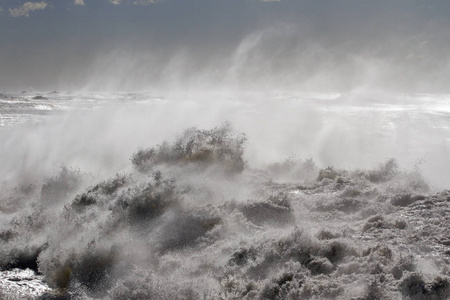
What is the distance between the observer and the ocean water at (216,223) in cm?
518

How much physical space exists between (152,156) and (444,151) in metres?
9.70

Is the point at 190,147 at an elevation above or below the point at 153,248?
above

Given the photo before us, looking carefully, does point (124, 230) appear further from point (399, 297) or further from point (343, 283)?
point (399, 297)

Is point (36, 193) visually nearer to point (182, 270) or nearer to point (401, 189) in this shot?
point (182, 270)

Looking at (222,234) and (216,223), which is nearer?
(222,234)

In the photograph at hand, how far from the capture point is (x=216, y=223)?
7.00m

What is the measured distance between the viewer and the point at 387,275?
4.95 metres

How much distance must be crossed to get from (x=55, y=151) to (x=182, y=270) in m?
8.79

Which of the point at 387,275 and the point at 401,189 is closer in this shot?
the point at 387,275

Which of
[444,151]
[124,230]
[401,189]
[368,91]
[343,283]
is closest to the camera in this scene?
[343,283]

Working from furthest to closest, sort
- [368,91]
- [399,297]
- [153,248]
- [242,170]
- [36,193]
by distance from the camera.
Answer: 1. [368,91]
2. [242,170]
3. [36,193]
4. [153,248]
5. [399,297]

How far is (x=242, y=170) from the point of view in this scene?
1045cm

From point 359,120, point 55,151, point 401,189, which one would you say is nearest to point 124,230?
point 401,189

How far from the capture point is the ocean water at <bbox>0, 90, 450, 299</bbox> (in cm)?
518
